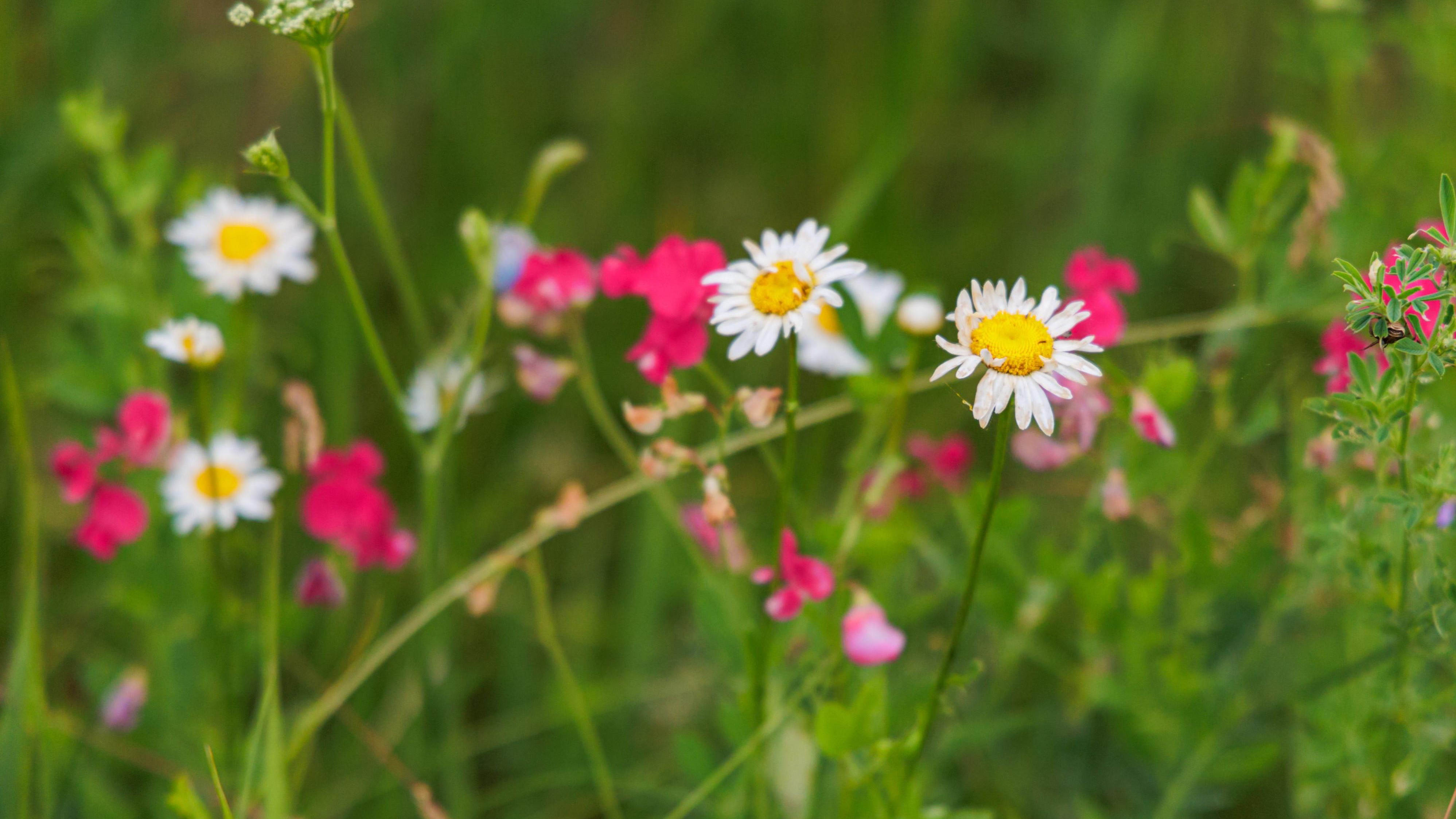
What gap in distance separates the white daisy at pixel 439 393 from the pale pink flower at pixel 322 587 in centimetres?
17

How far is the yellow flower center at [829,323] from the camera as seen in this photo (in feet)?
4.86

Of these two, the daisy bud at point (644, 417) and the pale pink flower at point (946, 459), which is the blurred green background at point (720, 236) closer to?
the pale pink flower at point (946, 459)

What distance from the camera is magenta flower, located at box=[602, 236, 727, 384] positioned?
903 millimetres

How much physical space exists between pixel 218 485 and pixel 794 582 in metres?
0.53

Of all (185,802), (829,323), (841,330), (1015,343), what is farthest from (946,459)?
(185,802)

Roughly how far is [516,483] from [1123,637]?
0.92m

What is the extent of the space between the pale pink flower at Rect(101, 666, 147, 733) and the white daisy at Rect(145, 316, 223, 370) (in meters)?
0.38

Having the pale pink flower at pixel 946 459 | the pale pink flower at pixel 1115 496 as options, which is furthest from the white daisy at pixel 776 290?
the pale pink flower at pixel 946 459

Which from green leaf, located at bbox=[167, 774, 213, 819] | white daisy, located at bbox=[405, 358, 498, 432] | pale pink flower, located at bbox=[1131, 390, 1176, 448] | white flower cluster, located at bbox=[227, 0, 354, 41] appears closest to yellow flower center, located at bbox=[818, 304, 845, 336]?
white daisy, located at bbox=[405, 358, 498, 432]

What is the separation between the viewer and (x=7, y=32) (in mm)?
1672

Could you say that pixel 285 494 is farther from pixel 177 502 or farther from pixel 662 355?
pixel 662 355

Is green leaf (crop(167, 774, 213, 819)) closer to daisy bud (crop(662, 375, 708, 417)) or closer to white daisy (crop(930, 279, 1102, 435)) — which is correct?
daisy bud (crop(662, 375, 708, 417))

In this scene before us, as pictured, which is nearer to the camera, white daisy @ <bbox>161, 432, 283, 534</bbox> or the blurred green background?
white daisy @ <bbox>161, 432, 283, 534</bbox>

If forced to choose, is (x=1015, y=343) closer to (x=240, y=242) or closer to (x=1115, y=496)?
(x=1115, y=496)
